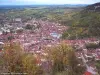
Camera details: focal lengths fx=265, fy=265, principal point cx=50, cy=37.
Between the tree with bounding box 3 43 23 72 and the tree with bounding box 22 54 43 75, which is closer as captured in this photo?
the tree with bounding box 3 43 23 72

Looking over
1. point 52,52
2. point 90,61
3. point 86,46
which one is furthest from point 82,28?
point 52,52

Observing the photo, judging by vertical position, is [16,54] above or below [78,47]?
above

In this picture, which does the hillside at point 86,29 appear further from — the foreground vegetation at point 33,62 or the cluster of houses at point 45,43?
the foreground vegetation at point 33,62

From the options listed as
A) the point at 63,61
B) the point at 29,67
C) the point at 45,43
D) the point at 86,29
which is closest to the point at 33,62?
the point at 29,67

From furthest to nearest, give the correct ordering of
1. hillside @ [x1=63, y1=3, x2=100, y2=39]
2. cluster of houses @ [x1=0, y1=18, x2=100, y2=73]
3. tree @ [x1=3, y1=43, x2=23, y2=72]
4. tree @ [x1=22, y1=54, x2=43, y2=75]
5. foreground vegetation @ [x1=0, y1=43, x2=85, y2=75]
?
hillside @ [x1=63, y1=3, x2=100, y2=39]
cluster of houses @ [x1=0, y1=18, x2=100, y2=73]
tree @ [x1=22, y1=54, x2=43, y2=75]
foreground vegetation @ [x1=0, y1=43, x2=85, y2=75]
tree @ [x1=3, y1=43, x2=23, y2=72]

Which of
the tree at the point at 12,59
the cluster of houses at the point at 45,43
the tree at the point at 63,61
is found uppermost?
the tree at the point at 12,59

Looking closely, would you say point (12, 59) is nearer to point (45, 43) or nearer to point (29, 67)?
point (29, 67)

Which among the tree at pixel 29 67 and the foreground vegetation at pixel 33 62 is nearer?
the foreground vegetation at pixel 33 62

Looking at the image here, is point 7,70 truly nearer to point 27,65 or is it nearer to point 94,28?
point 27,65

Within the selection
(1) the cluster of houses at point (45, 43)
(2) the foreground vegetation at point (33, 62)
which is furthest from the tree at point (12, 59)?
(1) the cluster of houses at point (45, 43)

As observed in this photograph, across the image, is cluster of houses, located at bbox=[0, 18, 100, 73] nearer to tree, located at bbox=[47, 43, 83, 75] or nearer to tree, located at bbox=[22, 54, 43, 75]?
tree, located at bbox=[47, 43, 83, 75]

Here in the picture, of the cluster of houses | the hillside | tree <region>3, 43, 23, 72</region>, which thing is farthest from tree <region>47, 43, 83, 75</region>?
the hillside
